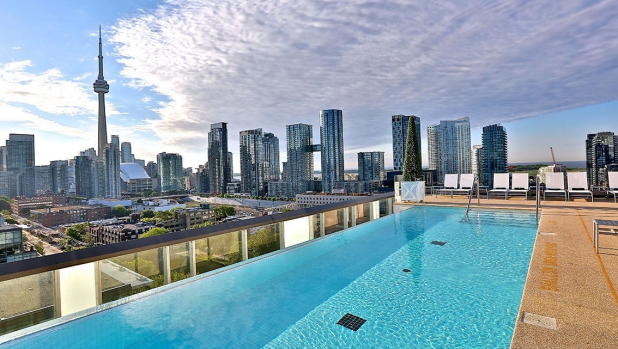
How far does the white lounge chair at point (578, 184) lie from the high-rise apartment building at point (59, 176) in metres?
79.7

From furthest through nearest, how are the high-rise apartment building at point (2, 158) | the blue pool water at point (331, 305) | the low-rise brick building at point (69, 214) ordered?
the high-rise apartment building at point (2, 158), the low-rise brick building at point (69, 214), the blue pool water at point (331, 305)

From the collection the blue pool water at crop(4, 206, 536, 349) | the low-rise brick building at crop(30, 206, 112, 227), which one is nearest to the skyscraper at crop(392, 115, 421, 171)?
the blue pool water at crop(4, 206, 536, 349)

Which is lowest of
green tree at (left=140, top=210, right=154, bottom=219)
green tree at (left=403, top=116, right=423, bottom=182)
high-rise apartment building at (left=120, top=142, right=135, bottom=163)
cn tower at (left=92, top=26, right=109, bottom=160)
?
green tree at (left=140, top=210, right=154, bottom=219)

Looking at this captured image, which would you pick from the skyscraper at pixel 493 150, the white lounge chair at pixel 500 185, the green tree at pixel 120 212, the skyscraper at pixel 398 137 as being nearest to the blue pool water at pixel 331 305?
the white lounge chair at pixel 500 185

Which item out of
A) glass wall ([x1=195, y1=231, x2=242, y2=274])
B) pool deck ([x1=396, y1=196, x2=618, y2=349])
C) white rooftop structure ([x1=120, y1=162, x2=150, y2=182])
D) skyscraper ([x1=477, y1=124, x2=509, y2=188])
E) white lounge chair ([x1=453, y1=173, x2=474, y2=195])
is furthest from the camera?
white rooftop structure ([x1=120, y1=162, x2=150, y2=182])

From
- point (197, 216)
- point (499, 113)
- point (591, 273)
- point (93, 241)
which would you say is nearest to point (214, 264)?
point (591, 273)

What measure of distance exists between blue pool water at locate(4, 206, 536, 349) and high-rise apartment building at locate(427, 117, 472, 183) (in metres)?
35.1

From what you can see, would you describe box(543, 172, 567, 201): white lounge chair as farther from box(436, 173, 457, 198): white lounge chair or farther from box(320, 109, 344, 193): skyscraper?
box(320, 109, 344, 193): skyscraper

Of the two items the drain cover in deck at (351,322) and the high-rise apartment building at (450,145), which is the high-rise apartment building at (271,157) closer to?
the high-rise apartment building at (450,145)

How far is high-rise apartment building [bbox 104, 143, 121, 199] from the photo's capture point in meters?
79.0

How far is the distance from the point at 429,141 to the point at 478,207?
3336 centimetres

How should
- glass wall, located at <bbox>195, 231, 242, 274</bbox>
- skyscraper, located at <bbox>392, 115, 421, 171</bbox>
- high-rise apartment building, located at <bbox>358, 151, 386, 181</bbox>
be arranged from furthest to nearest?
1. high-rise apartment building, located at <bbox>358, 151, 386, 181</bbox>
2. skyscraper, located at <bbox>392, 115, 421, 171</bbox>
3. glass wall, located at <bbox>195, 231, 242, 274</bbox>

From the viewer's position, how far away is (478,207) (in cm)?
902

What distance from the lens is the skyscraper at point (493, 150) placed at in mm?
22578
